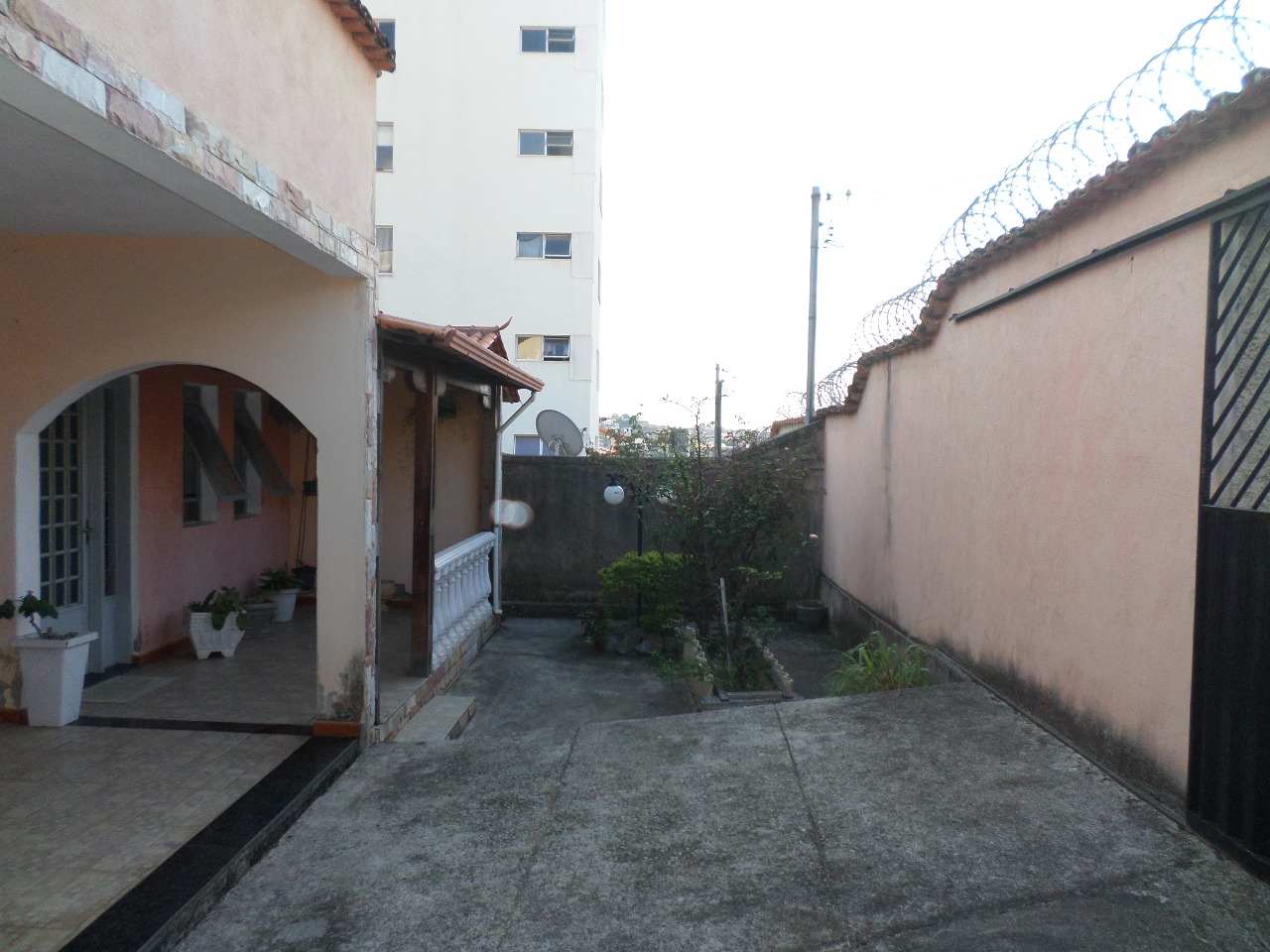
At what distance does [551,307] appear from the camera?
19547 mm

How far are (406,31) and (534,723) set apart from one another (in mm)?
17765

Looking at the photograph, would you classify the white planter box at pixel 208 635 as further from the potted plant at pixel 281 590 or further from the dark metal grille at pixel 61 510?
the potted plant at pixel 281 590

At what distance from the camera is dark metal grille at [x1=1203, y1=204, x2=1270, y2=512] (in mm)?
3184

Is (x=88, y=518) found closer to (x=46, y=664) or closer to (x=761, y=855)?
(x=46, y=664)

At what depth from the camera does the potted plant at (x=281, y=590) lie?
8.70 metres

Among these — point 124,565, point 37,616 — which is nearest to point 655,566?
point 124,565

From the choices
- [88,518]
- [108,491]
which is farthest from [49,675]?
[108,491]

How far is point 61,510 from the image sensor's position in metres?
6.16

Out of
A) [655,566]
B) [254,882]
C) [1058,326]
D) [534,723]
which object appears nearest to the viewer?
[254,882]

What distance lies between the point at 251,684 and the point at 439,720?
1473mm

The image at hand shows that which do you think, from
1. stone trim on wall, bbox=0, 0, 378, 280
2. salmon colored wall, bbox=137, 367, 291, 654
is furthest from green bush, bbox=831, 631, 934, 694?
salmon colored wall, bbox=137, 367, 291, 654

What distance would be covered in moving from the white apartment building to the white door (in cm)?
1305

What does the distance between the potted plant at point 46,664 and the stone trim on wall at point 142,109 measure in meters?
2.86

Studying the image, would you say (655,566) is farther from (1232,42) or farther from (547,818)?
(1232,42)
